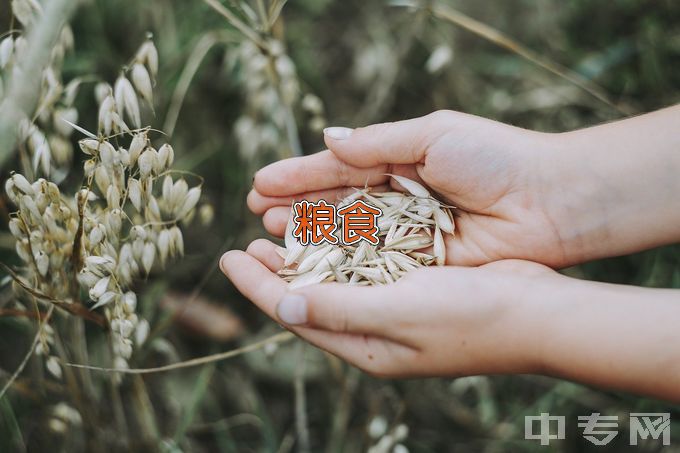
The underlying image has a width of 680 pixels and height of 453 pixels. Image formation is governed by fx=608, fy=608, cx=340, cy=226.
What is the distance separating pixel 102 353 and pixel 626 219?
→ 1.23 metres

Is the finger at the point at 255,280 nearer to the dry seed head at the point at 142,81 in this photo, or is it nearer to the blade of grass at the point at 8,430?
the dry seed head at the point at 142,81

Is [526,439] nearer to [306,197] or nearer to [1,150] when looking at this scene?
[306,197]

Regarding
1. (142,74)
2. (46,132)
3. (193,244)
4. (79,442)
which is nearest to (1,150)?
(142,74)

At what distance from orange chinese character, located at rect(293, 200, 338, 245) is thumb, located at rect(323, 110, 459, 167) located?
0.11 meters

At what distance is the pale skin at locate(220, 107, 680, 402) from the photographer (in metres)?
0.97

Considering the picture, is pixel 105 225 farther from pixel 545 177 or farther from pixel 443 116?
pixel 545 177

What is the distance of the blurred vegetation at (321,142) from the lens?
1.50m

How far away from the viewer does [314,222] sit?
124cm

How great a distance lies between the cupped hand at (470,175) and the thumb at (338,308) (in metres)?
0.33

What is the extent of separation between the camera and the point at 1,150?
882mm

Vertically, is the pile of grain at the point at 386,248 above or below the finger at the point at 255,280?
above

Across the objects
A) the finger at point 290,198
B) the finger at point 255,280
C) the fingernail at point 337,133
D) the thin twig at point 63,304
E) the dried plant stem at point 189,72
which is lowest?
the thin twig at point 63,304

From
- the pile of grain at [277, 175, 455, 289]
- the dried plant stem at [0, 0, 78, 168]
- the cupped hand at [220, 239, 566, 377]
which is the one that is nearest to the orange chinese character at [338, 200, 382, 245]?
the pile of grain at [277, 175, 455, 289]

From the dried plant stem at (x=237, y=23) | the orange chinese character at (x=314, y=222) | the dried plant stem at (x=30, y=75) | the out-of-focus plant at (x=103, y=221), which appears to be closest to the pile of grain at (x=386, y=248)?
the orange chinese character at (x=314, y=222)
